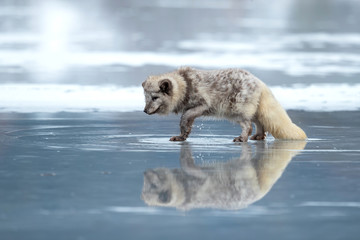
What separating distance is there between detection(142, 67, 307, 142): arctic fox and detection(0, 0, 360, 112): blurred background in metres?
3.53

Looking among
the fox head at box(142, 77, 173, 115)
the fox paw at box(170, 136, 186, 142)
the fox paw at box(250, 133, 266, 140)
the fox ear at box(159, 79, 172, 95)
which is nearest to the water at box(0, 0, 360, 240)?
the fox paw at box(170, 136, 186, 142)

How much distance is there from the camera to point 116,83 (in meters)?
19.3

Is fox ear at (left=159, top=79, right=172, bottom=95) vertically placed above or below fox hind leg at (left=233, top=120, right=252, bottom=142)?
above

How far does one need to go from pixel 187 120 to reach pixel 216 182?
3845 millimetres

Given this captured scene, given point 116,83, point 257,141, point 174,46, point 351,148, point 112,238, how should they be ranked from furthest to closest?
1. point 174,46
2. point 116,83
3. point 257,141
4. point 351,148
5. point 112,238

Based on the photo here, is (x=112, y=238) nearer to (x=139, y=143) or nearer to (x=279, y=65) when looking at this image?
(x=139, y=143)

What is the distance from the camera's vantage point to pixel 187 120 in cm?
1229

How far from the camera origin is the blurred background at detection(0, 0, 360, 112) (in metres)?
18.1

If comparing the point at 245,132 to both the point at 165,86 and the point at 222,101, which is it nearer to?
the point at 222,101

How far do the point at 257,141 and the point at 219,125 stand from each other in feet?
6.09

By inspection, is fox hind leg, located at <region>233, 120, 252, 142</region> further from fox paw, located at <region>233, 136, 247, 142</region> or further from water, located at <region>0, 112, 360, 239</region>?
water, located at <region>0, 112, 360, 239</region>

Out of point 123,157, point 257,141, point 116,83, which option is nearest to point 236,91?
point 257,141

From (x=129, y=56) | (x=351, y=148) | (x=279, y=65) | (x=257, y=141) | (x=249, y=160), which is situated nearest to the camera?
(x=249, y=160)

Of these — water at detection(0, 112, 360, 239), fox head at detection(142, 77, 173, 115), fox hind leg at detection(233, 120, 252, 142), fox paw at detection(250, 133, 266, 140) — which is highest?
fox head at detection(142, 77, 173, 115)
